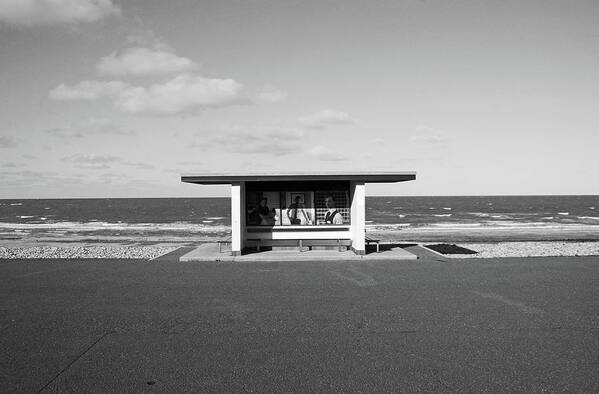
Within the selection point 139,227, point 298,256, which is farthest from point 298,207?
point 139,227

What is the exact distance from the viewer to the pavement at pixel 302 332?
516 centimetres

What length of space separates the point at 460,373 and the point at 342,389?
5.17ft

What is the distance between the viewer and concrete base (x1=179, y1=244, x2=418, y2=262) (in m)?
14.2

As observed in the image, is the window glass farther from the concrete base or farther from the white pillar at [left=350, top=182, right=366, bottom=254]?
the concrete base

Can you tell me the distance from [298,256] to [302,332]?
7.72 m

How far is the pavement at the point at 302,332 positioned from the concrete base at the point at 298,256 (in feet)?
7.38

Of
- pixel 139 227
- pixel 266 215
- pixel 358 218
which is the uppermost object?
pixel 266 215

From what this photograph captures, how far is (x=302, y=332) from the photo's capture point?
22.4ft

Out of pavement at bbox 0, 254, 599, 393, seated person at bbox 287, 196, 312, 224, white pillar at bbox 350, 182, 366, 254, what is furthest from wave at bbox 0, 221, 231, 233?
pavement at bbox 0, 254, 599, 393

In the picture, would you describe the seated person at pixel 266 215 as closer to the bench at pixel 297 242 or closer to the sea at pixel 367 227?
the bench at pixel 297 242

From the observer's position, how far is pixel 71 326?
7.21 meters

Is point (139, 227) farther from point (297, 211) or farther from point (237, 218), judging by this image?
point (237, 218)

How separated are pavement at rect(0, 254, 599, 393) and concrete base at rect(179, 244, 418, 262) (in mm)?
2250

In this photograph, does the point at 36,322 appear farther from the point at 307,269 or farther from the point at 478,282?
the point at 478,282
